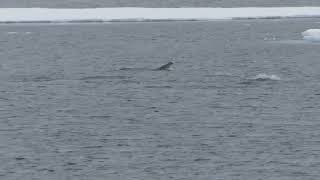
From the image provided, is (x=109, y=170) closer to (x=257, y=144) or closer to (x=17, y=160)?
(x=17, y=160)

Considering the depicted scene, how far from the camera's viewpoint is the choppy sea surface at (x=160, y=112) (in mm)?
21891

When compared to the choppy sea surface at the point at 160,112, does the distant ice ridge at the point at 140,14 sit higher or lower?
lower

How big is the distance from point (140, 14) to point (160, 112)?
156 feet

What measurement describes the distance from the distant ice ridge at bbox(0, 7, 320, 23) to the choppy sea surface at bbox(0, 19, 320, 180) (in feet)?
57.9

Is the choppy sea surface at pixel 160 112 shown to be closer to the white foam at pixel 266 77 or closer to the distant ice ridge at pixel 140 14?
the white foam at pixel 266 77

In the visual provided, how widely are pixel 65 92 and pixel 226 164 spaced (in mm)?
13658

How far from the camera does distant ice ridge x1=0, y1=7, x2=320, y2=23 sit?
244ft

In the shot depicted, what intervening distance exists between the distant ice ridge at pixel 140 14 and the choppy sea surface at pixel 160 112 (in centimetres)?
1764

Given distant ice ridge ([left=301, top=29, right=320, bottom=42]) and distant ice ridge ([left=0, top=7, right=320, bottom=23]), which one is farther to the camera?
distant ice ridge ([left=0, top=7, right=320, bottom=23])
